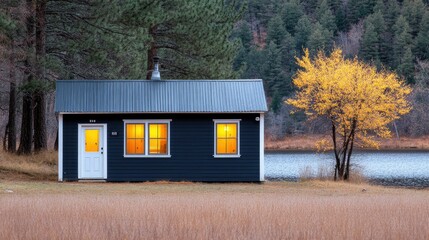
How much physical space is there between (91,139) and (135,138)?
152 centimetres

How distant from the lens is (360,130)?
3222cm

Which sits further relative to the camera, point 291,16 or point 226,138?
point 291,16

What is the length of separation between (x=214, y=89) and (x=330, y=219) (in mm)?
15505

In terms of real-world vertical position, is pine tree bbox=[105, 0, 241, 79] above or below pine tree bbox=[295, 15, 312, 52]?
below

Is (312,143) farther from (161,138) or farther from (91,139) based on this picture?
(91,139)

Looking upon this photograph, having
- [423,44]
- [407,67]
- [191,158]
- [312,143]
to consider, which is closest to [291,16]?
[423,44]

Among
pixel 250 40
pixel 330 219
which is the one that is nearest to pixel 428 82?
pixel 250 40

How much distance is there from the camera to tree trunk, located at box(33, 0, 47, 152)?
30.5 m

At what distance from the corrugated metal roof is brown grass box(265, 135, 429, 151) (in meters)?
54.6

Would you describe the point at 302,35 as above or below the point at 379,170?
above

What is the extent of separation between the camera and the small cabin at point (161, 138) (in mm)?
27656

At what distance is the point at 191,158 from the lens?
28078 mm

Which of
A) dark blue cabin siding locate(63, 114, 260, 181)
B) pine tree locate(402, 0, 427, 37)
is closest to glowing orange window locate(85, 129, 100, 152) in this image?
dark blue cabin siding locate(63, 114, 260, 181)

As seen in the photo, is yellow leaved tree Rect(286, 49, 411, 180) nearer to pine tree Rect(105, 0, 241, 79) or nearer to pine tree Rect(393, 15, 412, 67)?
pine tree Rect(105, 0, 241, 79)
